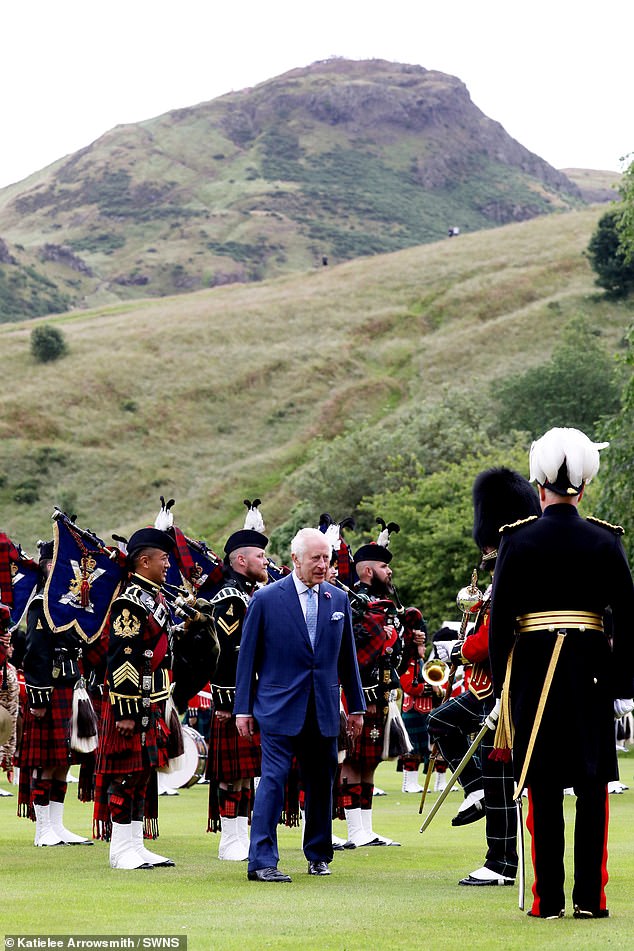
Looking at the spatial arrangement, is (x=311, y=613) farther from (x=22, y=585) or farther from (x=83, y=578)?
(x=22, y=585)

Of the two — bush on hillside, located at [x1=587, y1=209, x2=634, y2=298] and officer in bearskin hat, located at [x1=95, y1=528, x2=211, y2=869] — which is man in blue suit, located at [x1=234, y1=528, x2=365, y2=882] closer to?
officer in bearskin hat, located at [x1=95, y1=528, x2=211, y2=869]

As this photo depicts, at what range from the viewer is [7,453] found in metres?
67.8

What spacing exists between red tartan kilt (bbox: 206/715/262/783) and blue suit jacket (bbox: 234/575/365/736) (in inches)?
44.0

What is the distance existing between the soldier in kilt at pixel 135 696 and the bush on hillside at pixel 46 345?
72201 mm

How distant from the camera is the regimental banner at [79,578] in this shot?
10.7 meters

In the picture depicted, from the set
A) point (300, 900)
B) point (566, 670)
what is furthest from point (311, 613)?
point (566, 670)

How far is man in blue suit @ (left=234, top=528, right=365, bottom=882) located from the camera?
939 cm

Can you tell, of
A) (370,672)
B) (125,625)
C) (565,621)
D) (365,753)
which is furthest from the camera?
(370,672)

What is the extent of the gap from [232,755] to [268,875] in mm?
1594

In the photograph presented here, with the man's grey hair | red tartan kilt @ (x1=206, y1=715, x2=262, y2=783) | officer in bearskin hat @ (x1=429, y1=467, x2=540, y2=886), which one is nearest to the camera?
officer in bearskin hat @ (x1=429, y1=467, x2=540, y2=886)

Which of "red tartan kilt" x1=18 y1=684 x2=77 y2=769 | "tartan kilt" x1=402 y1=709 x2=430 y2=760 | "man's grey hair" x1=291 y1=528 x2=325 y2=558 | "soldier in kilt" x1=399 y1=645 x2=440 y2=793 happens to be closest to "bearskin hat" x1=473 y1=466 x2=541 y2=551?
"man's grey hair" x1=291 y1=528 x2=325 y2=558

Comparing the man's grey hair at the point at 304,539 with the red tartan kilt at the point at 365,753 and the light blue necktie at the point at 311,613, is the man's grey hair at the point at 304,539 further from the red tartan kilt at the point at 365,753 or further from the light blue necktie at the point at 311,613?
the red tartan kilt at the point at 365,753

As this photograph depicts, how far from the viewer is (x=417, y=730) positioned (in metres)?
18.3

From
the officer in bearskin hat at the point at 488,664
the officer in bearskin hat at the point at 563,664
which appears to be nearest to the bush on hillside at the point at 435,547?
the officer in bearskin hat at the point at 488,664
